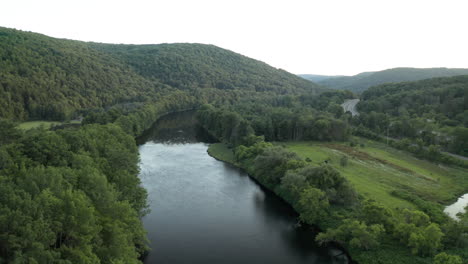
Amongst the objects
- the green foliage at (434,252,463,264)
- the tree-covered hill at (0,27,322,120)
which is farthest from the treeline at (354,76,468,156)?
the tree-covered hill at (0,27,322,120)

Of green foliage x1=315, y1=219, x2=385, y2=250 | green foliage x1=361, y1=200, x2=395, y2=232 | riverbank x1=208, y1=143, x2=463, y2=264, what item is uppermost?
green foliage x1=361, y1=200, x2=395, y2=232

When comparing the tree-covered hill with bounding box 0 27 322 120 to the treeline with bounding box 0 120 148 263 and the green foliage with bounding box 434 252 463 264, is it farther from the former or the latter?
the green foliage with bounding box 434 252 463 264

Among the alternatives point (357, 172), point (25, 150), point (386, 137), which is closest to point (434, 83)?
point (386, 137)

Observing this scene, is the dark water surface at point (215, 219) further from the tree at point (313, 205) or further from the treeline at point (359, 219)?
the treeline at point (359, 219)

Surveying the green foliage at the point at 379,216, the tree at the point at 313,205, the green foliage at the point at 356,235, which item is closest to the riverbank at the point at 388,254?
the green foliage at the point at 356,235

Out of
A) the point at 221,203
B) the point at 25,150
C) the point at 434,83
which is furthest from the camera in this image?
the point at 434,83

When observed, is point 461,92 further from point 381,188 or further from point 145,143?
point 145,143

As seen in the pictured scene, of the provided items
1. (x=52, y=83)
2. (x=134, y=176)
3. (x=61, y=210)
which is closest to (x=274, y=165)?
(x=134, y=176)
